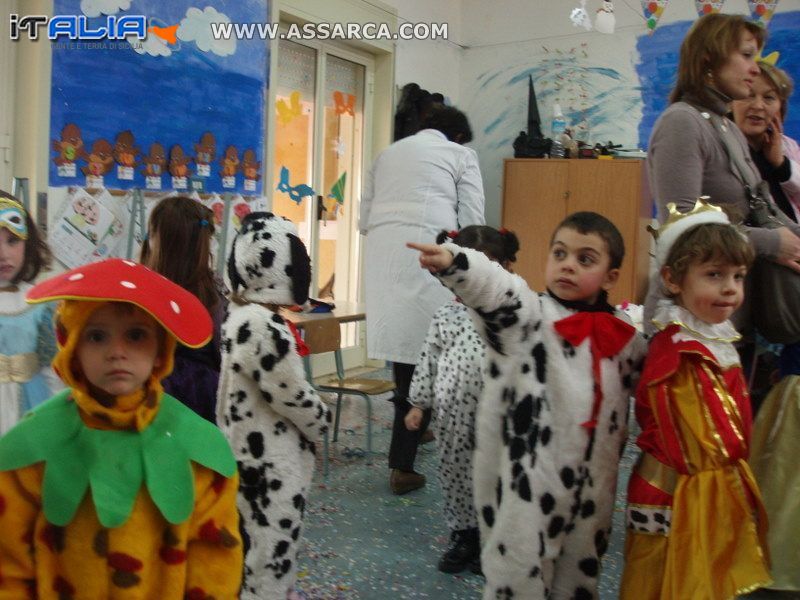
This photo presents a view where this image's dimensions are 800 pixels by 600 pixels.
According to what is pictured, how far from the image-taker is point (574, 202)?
21.1 ft

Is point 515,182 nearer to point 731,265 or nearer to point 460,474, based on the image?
Result: point 460,474

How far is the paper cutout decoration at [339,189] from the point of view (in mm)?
5918

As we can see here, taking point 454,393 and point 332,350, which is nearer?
point 454,393

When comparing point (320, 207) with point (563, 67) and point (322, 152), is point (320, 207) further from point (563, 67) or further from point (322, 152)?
point (563, 67)

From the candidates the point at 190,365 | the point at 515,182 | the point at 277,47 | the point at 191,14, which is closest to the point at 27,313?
the point at 190,365

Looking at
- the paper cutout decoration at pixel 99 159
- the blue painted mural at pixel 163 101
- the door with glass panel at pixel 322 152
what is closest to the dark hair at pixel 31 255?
the blue painted mural at pixel 163 101

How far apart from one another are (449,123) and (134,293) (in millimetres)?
2450

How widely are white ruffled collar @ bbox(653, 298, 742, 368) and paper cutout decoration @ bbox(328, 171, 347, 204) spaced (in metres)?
4.32

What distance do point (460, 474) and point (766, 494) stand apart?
0.90 m

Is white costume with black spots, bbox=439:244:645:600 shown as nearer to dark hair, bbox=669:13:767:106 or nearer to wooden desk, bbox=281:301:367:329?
dark hair, bbox=669:13:767:106

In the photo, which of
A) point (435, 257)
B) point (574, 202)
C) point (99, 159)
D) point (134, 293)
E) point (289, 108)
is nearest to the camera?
point (134, 293)

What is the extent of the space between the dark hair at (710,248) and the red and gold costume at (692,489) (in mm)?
138

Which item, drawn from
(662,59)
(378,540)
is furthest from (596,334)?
(662,59)

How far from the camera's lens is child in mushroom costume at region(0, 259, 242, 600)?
1.14 meters
